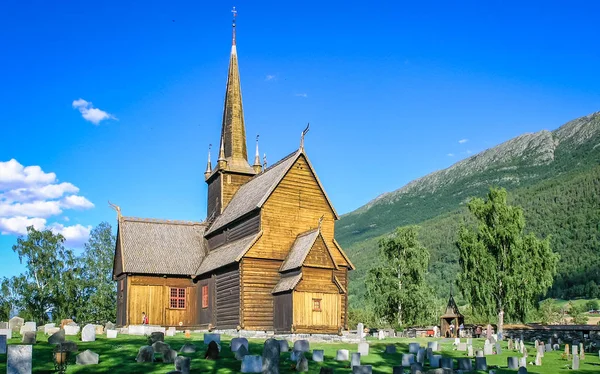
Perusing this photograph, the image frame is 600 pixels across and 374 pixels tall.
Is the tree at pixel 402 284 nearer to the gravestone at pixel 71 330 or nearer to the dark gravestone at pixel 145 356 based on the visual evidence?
the gravestone at pixel 71 330

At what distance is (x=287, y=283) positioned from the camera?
36969 mm

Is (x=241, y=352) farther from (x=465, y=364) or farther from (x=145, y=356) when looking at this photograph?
(x=465, y=364)

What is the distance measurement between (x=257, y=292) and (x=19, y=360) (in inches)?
919

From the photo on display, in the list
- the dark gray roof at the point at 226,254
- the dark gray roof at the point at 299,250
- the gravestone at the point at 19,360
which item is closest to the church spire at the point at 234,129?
the dark gray roof at the point at 226,254

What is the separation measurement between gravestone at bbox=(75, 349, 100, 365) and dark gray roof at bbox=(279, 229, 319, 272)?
56.7 feet

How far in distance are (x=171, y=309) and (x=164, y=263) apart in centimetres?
318

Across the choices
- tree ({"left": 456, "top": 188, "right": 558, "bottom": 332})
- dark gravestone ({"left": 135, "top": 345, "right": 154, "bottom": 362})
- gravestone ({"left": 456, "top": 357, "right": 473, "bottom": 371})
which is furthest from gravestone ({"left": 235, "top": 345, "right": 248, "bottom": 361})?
tree ({"left": 456, "top": 188, "right": 558, "bottom": 332})

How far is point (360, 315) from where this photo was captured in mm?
92375

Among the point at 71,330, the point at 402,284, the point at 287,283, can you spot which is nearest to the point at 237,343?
the point at 71,330

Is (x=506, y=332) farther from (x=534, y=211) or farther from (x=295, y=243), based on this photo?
(x=534, y=211)

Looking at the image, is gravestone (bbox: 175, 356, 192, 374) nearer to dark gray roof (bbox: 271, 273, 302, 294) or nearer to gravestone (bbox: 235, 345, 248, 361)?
gravestone (bbox: 235, 345, 248, 361)

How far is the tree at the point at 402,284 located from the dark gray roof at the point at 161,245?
20.3 m

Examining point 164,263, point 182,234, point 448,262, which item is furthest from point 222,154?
point 448,262

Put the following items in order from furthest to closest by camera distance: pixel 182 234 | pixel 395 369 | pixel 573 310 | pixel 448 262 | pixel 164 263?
pixel 448 262, pixel 573 310, pixel 182 234, pixel 164 263, pixel 395 369
